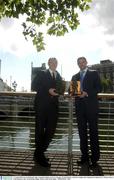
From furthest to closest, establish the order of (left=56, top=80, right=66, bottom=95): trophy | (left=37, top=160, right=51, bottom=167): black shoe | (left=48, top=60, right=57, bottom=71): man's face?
(left=48, top=60, right=57, bottom=71): man's face < (left=56, top=80, right=66, bottom=95): trophy < (left=37, top=160, right=51, bottom=167): black shoe

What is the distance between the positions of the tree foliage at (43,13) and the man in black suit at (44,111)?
63 centimetres

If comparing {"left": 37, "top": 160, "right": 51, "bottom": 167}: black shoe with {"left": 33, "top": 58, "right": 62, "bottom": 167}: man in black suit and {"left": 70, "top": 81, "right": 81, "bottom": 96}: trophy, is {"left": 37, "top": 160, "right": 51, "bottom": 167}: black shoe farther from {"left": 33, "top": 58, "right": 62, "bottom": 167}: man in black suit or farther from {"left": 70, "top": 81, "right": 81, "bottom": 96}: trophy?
{"left": 70, "top": 81, "right": 81, "bottom": 96}: trophy

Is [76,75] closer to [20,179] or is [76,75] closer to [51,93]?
[51,93]

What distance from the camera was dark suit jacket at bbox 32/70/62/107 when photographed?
6.16 metres

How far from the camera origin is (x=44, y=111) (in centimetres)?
614

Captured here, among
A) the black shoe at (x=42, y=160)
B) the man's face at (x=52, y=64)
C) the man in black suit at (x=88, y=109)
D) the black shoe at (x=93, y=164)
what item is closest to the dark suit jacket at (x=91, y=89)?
the man in black suit at (x=88, y=109)

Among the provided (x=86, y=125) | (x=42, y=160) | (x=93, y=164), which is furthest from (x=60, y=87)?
(x=93, y=164)

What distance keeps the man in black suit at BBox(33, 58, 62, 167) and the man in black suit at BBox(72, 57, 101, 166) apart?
412mm

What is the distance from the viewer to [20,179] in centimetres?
457

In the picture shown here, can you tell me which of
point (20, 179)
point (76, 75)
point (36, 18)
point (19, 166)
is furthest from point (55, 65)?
point (20, 179)

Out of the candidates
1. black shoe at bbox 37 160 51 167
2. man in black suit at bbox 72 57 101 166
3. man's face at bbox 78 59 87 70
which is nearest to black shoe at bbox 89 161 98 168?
man in black suit at bbox 72 57 101 166

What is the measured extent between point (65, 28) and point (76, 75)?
33.3 inches

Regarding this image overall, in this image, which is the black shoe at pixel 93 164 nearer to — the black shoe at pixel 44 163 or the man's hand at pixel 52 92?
the black shoe at pixel 44 163

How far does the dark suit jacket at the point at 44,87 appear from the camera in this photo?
6160 mm
